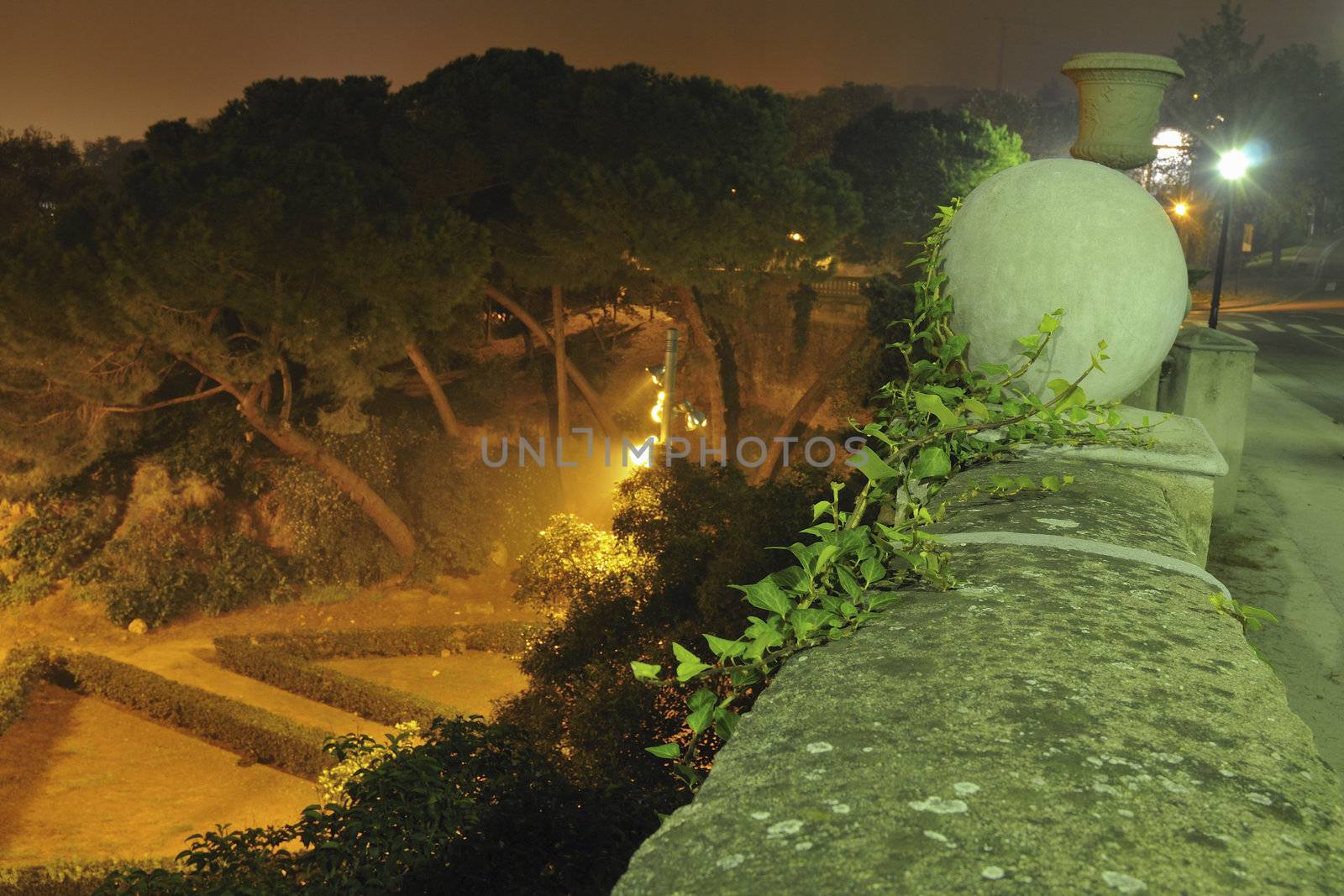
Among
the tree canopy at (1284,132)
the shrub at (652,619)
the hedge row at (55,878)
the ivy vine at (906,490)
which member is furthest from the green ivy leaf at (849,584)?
the tree canopy at (1284,132)

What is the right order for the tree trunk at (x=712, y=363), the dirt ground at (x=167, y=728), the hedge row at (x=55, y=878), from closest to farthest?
the hedge row at (x=55, y=878), the dirt ground at (x=167, y=728), the tree trunk at (x=712, y=363)

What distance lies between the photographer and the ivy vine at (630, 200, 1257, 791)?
2.38 metres

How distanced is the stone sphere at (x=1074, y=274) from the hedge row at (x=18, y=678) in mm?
14127

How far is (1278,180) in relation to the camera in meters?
50.8

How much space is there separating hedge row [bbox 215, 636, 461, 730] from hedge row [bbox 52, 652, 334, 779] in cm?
95

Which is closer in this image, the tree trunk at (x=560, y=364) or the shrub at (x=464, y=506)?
the shrub at (x=464, y=506)

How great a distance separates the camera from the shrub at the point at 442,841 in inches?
179

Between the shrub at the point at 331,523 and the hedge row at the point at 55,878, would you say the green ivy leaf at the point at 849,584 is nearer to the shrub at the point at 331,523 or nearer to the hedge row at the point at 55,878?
the hedge row at the point at 55,878

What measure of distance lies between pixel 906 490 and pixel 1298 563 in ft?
8.25

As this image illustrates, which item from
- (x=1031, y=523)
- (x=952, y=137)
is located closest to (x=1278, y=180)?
(x=952, y=137)

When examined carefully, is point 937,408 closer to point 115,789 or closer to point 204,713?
point 115,789

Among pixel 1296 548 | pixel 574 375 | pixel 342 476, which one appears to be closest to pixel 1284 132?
pixel 574 375

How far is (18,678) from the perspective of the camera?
583 inches

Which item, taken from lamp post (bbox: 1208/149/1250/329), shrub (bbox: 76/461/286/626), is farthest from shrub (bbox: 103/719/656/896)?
lamp post (bbox: 1208/149/1250/329)
